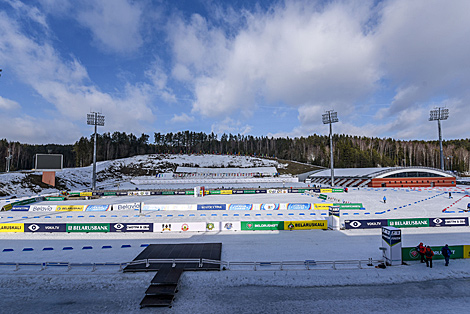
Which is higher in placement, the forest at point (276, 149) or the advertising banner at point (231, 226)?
the forest at point (276, 149)

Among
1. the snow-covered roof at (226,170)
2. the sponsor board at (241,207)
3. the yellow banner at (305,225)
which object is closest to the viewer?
the yellow banner at (305,225)

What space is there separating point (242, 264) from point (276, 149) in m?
149

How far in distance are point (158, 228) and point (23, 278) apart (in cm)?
959

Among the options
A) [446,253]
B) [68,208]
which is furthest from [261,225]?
[68,208]

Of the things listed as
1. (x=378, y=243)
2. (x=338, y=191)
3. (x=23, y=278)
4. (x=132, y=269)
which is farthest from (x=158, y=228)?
(x=338, y=191)

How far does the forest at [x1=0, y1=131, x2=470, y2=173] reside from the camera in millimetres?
110750

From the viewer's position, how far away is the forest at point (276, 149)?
11075 centimetres

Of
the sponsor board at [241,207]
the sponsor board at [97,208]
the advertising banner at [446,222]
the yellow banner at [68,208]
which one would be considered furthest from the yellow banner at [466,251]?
the yellow banner at [68,208]

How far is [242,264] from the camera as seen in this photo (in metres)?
13.4

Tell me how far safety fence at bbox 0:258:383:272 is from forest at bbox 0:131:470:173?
96109mm

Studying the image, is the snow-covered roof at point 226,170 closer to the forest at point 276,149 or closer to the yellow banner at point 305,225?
the forest at point 276,149

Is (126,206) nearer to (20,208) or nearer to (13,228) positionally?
(13,228)

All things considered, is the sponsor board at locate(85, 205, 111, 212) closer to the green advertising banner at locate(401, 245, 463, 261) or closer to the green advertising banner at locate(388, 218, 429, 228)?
the green advertising banner at locate(401, 245, 463, 261)

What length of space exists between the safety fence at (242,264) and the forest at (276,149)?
96.1 meters
